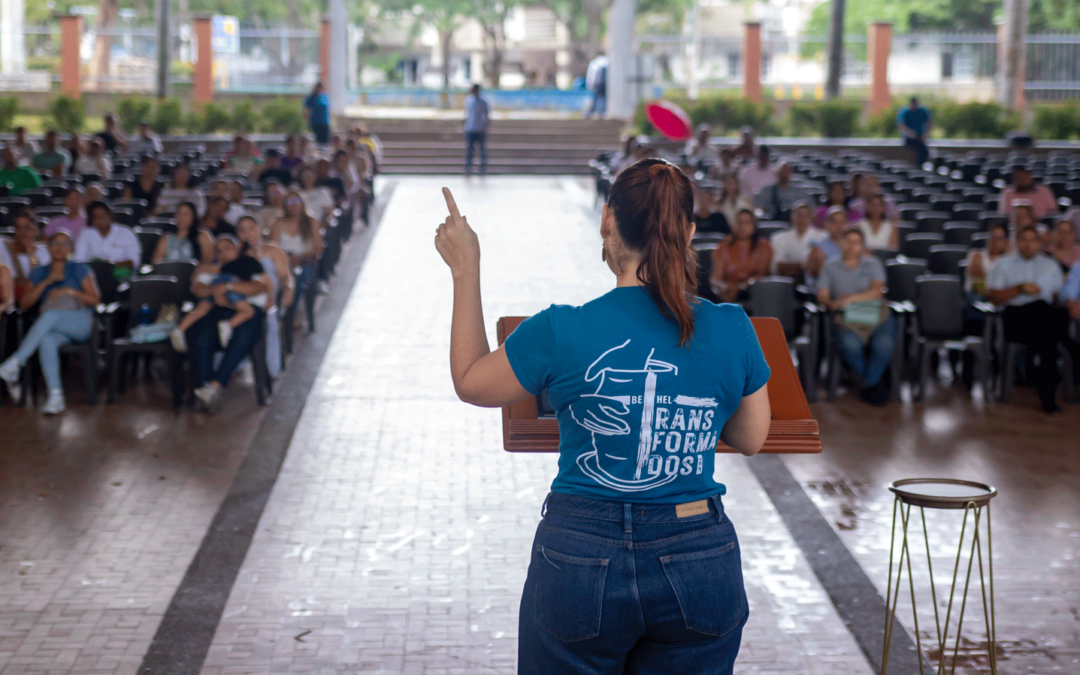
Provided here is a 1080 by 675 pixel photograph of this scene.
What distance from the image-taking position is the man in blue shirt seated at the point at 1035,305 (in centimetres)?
842

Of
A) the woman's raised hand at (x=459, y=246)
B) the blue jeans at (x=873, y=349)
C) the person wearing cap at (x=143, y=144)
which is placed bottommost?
the blue jeans at (x=873, y=349)

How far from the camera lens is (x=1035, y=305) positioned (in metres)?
8.52

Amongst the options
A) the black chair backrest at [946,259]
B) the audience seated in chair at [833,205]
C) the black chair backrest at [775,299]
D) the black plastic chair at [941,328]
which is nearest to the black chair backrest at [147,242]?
the black chair backrest at [775,299]

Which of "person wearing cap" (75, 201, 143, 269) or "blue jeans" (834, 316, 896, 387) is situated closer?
"blue jeans" (834, 316, 896, 387)

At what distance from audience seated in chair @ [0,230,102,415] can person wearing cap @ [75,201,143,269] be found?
1.00 metres

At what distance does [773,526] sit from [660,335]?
13.6ft

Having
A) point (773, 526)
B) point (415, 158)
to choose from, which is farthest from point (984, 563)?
point (415, 158)

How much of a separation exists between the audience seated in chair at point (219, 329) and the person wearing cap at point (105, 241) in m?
1.44

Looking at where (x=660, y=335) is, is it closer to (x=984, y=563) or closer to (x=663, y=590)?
(x=663, y=590)

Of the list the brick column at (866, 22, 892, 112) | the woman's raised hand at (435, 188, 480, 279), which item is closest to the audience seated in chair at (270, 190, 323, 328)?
the woman's raised hand at (435, 188, 480, 279)

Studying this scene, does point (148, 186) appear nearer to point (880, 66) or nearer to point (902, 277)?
point (902, 277)

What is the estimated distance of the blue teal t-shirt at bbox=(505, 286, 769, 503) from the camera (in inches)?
90.1

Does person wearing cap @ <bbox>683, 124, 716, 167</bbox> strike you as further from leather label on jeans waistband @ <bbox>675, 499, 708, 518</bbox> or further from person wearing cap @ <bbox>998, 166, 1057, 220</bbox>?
leather label on jeans waistband @ <bbox>675, 499, 708, 518</bbox>

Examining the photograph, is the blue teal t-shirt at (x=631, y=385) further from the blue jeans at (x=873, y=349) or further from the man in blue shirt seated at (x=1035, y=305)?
the man in blue shirt seated at (x=1035, y=305)
